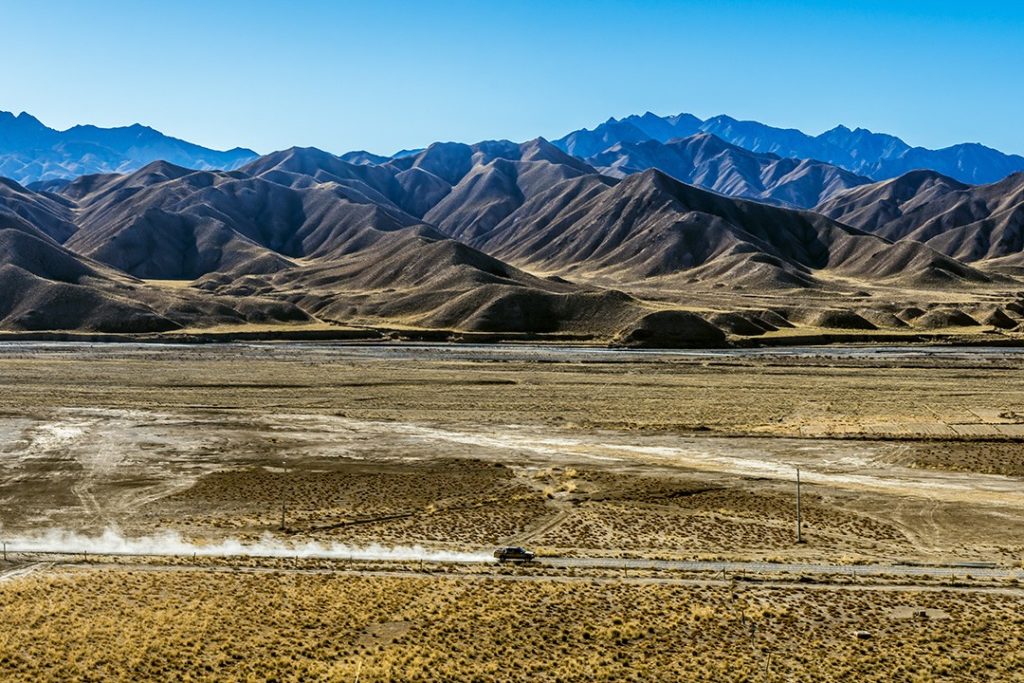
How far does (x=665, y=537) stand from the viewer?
3822 centimetres

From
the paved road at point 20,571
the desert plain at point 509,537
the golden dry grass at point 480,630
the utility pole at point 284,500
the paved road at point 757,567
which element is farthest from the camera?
the utility pole at point 284,500

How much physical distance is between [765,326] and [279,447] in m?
119

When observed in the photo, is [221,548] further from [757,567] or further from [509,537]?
[757,567]

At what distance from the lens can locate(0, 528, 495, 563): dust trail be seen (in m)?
35.0

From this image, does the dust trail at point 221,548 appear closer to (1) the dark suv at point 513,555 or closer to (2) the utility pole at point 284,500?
(1) the dark suv at point 513,555

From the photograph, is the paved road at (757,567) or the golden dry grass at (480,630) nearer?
the golden dry grass at (480,630)

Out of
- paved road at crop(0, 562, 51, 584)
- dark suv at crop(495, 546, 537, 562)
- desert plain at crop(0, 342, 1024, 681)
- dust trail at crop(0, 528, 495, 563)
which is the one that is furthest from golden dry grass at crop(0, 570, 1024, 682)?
dust trail at crop(0, 528, 495, 563)

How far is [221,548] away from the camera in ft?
118

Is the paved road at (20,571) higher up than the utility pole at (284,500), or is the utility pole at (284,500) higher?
the utility pole at (284,500)

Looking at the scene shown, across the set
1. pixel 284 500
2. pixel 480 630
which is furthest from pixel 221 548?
pixel 480 630

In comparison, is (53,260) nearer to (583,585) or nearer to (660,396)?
(660,396)

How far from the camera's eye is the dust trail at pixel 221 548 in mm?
34969

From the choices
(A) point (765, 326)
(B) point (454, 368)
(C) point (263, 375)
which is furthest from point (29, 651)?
(A) point (765, 326)

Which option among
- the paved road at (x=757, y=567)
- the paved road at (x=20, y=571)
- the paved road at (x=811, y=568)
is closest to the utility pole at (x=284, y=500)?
the paved road at (x=757, y=567)
